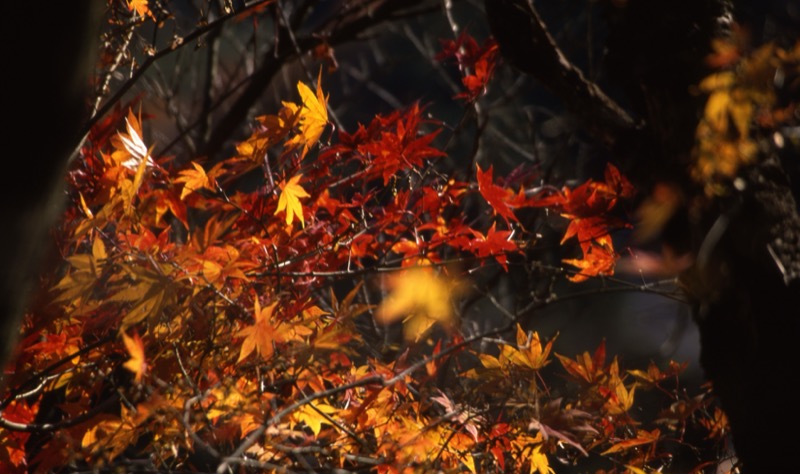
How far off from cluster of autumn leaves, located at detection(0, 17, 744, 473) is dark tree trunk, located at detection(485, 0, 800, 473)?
40 cm

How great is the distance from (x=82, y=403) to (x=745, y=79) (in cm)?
224

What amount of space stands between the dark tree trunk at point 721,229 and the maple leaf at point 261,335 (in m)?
1.19

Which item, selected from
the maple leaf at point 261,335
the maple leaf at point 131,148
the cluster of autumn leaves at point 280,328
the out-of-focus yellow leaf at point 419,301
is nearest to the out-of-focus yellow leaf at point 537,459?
the cluster of autumn leaves at point 280,328

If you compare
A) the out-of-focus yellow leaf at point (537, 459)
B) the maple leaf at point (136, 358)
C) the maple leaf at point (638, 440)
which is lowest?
the maple leaf at point (638, 440)

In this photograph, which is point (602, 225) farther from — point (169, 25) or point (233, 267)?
point (169, 25)

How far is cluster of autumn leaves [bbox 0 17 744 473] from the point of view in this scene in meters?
2.07

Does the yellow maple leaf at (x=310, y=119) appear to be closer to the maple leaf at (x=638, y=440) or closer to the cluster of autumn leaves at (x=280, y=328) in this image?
the cluster of autumn leaves at (x=280, y=328)

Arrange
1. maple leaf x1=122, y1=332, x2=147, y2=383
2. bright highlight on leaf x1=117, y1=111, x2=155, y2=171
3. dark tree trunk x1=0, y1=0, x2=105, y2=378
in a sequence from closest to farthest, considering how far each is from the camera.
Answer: dark tree trunk x1=0, y1=0, x2=105, y2=378, maple leaf x1=122, y1=332, x2=147, y2=383, bright highlight on leaf x1=117, y1=111, x2=155, y2=171

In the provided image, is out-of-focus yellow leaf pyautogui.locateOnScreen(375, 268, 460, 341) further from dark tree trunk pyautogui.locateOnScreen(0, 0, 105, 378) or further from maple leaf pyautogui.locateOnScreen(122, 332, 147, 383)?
dark tree trunk pyautogui.locateOnScreen(0, 0, 105, 378)

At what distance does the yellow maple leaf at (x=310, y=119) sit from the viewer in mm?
2244

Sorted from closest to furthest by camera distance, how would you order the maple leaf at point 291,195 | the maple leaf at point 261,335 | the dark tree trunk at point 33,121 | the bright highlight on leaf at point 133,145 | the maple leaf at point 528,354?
the dark tree trunk at point 33,121 < the maple leaf at point 261,335 < the bright highlight on leaf at point 133,145 < the maple leaf at point 291,195 < the maple leaf at point 528,354

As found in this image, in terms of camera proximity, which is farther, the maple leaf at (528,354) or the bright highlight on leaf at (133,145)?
the maple leaf at (528,354)

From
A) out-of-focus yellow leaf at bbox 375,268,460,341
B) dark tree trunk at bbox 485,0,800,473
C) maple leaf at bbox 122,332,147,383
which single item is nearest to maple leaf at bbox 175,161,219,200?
maple leaf at bbox 122,332,147,383

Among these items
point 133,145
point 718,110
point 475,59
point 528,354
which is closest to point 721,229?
point 718,110
